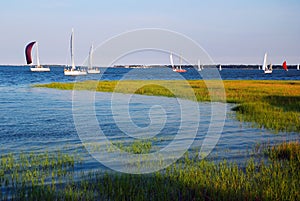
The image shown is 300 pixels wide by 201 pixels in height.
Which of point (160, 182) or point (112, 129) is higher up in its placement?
point (160, 182)

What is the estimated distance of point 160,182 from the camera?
1228cm

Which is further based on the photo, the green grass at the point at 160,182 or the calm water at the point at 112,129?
the calm water at the point at 112,129

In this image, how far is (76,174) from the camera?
1347 cm

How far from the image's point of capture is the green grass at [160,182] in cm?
1081

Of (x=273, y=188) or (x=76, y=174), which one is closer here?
(x=273, y=188)

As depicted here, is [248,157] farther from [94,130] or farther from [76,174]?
[94,130]

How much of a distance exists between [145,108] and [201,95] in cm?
1223

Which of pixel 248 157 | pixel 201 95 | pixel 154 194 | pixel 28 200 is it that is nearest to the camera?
pixel 28 200

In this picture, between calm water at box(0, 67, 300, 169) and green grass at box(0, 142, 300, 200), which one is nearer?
green grass at box(0, 142, 300, 200)

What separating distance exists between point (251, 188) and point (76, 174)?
6.13 metres

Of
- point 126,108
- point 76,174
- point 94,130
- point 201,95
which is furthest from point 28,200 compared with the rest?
point 201,95

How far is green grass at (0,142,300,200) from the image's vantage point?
10.8 m

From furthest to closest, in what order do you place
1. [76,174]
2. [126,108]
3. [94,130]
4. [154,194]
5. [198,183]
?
[126,108]
[94,130]
[76,174]
[198,183]
[154,194]

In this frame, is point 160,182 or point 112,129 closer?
point 160,182
